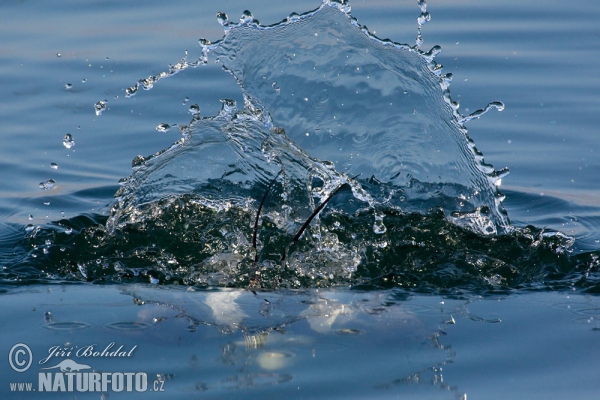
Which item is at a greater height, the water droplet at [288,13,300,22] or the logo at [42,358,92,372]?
the water droplet at [288,13,300,22]

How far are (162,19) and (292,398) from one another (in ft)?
20.4

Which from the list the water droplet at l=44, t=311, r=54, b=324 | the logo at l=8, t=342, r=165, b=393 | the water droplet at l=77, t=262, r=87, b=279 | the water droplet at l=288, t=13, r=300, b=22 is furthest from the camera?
the water droplet at l=288, t=13, r=300, b=22

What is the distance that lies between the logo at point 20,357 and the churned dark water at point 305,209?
0.02 metres

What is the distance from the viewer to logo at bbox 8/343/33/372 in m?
3.03

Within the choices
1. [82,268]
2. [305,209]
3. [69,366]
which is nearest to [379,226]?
[305,209]

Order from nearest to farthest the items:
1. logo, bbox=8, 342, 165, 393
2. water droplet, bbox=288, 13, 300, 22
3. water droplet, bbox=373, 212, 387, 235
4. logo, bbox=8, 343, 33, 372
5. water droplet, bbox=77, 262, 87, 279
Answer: logo, bbox=8, 342, 165, 393 → logo, bbox=8, 343, 33, 372 → water droplet, bbox=77, 262, 87, 279 → water droplet, bbox=373, 212, 387, 235 → water droplet, bbox=288, 13, 300, 22

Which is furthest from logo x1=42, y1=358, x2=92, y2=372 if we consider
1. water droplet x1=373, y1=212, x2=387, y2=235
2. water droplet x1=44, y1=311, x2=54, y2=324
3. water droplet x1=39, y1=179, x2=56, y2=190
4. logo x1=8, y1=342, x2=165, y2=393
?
water droplet x1=39, y1=179, x2=56, y2=190

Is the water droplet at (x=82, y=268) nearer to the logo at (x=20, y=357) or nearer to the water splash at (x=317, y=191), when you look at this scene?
the water splash at (x=317, y=191)

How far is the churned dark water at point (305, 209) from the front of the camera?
10.2 ft

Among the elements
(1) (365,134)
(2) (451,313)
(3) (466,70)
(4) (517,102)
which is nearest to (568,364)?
(2) (451,313)

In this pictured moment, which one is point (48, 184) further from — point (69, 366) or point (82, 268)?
point (69, 366)

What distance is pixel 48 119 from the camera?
6707 mm

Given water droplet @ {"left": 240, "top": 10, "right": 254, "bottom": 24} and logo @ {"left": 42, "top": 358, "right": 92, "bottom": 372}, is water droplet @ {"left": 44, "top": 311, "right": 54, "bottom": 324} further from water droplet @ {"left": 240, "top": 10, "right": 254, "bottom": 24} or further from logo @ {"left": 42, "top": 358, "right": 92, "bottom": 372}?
water droplet @ {"left": 240, "top": 10, "right": 254, "bottom": 24}

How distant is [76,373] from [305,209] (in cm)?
205
